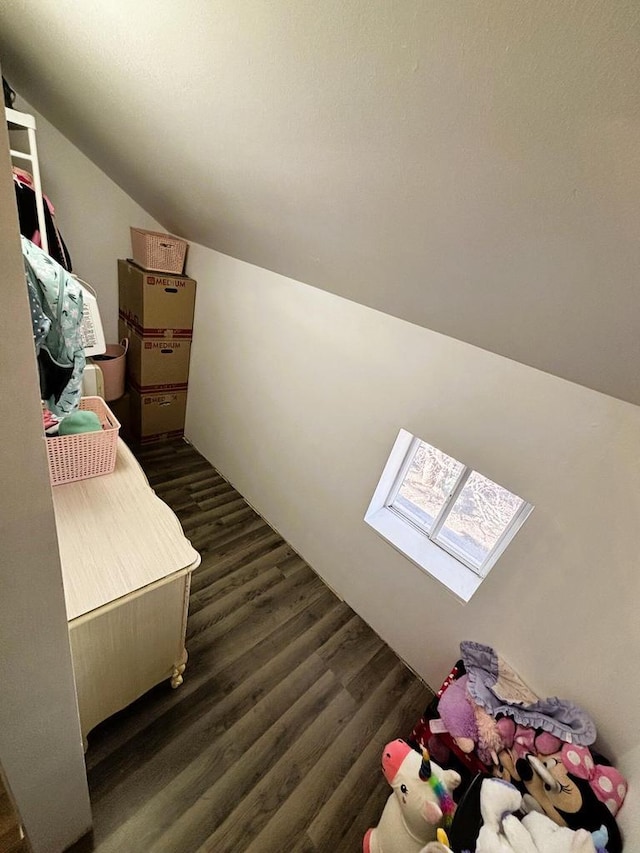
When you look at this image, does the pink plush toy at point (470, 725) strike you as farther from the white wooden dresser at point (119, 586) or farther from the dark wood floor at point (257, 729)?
the white wooden dresser at point (119, 586)

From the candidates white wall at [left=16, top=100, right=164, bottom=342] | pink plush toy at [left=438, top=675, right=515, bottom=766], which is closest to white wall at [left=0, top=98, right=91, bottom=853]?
pink plush toy at [left=438, top=675, right=515, bottom=766]

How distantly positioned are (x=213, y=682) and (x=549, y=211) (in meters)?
2.16

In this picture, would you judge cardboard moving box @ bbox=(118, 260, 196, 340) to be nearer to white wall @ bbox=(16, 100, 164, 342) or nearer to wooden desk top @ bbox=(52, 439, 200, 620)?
white wall @ bbox=(16, 100, 164, 342)

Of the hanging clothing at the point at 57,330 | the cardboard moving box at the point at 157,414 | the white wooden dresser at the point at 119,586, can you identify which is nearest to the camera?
the hanging clothing at the point at 57,330

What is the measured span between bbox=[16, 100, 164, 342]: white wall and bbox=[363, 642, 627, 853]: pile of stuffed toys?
11.7ft

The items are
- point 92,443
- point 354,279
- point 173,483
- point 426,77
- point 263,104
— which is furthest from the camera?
point 173,483

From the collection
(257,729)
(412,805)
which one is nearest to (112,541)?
(257,729)

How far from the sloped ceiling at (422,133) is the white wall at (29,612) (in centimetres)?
61

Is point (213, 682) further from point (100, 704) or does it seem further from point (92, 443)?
point (92, 443)

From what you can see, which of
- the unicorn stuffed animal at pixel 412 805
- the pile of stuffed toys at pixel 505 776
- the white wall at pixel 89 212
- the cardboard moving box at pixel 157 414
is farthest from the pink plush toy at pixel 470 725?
the white wall at pixel 89 212

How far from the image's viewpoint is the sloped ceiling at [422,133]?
509 mm

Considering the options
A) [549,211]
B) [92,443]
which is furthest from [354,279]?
[92,443]

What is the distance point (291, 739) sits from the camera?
5.07 ft

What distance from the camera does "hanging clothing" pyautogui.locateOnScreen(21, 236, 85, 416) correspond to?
971 mm
